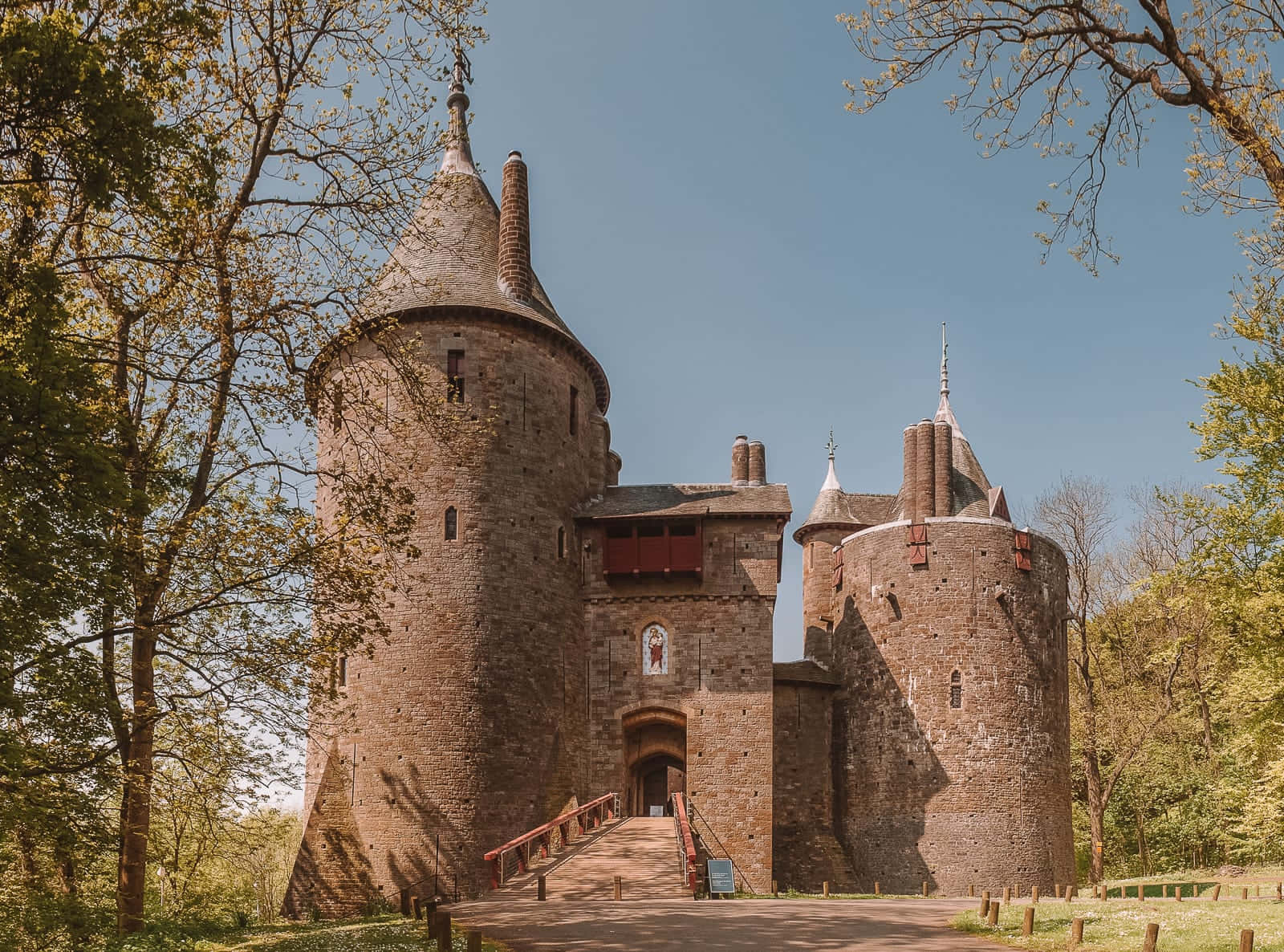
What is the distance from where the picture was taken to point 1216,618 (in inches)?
882

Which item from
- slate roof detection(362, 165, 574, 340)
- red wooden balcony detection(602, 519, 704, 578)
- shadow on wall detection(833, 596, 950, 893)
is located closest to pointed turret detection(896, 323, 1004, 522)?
shadow on wall detection(833, 596, 950, 893)

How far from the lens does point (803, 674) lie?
1465 inches

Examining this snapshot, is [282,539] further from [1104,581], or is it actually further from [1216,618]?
[1104,581]

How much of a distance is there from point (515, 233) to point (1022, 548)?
17.8 metres

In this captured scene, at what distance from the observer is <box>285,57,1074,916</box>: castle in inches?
1146

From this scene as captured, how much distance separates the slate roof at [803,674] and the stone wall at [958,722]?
0.80m

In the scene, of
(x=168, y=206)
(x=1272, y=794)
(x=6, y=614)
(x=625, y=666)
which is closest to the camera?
(x=6, y=614)

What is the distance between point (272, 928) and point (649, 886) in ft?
22.9

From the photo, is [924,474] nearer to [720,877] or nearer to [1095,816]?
[1095,816]

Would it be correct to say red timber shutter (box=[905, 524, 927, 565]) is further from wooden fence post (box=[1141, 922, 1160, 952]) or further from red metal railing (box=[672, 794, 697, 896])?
wooden fence post (box=[1141, 922, 1160, 952])

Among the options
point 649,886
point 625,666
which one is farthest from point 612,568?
point 649,886

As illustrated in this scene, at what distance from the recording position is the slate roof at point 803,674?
120 ft

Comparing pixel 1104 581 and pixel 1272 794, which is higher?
pixel 1104 581

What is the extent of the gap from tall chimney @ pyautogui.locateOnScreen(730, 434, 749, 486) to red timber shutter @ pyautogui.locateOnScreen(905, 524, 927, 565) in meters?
8.13
